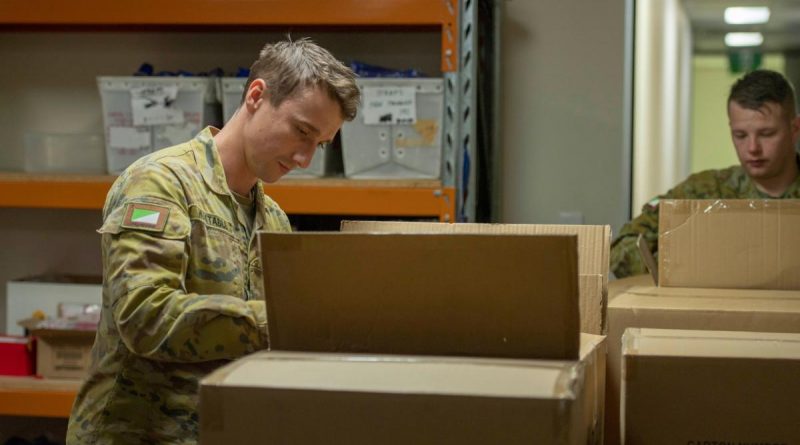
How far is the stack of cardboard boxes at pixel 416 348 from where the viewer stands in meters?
0.98

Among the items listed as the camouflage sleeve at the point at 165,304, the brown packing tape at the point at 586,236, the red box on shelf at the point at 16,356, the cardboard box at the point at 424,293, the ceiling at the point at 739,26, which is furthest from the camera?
the ceiling at the point at 739,26

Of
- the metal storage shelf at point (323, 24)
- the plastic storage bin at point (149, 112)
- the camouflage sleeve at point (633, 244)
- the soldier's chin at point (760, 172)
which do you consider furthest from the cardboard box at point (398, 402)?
the plastic storage bin at point (149, 112)

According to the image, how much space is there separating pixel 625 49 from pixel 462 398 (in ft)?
8.18

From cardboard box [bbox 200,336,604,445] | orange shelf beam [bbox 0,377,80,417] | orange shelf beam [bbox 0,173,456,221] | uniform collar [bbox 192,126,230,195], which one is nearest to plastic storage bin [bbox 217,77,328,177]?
orange shelf beam [bbox 0,173,456,221]

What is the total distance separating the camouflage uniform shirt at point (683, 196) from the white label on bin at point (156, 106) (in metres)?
1.36

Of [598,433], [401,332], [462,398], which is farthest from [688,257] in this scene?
[462,398]

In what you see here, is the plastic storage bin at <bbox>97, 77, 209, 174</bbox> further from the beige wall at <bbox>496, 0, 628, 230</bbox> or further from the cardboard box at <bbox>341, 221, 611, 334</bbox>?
the cardboard box at <bbox>341, 221, 611, 334</bbox>

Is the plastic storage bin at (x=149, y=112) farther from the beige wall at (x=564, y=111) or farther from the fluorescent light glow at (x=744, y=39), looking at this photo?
the fluorescent light glow at (x=744, y=39)

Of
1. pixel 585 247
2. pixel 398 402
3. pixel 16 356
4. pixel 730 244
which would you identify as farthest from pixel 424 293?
pixel 16 356

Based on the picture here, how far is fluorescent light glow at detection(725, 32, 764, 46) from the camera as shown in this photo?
344 centimetres

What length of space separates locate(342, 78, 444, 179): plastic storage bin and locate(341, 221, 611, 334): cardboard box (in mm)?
1307

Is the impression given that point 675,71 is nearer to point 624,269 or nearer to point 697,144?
point 697,144

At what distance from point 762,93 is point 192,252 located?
1676 millimetres

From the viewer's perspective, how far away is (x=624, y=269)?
2.56m
